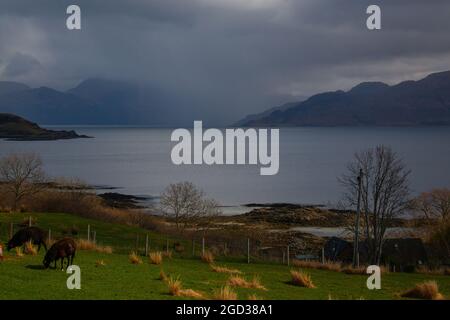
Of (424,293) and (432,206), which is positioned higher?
(424,293)

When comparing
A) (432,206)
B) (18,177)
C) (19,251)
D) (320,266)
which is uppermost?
(18,177)

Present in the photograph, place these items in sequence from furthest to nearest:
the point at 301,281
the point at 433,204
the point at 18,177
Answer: the point at 433,204
the point at 18,177
the point at 301,281

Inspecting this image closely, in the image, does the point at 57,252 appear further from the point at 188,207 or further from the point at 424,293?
the point at 188,207

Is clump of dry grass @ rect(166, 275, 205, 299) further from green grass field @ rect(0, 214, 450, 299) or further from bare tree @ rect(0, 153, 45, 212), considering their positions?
bare tree @ rect(0, 153, 45, 212)

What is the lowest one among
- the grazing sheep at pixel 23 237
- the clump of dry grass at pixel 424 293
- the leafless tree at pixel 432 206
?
the leafless tree at pixel 432 206

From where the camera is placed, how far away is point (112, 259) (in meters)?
31.9

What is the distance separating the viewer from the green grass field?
1966cm

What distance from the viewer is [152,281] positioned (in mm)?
23641

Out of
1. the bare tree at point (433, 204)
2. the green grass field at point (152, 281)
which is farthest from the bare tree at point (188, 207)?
the green grass field at point (152, 281)

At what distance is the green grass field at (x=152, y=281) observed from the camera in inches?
774

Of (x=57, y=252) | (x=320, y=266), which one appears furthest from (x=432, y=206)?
(x=57, y=252)

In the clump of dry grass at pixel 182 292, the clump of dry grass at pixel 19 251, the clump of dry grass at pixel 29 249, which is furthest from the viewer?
the clump of dry grass at pixel 29 249

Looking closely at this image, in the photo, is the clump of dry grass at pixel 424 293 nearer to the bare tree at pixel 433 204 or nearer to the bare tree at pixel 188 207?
the bare tree at pixel 188 207
